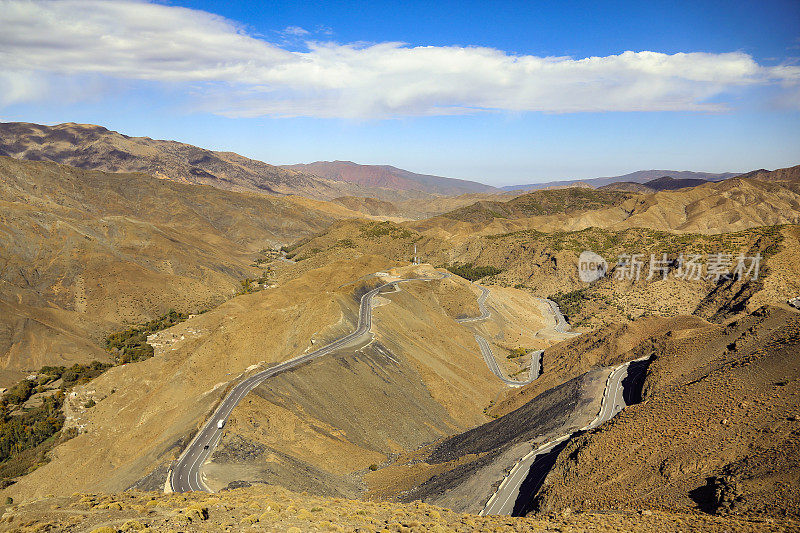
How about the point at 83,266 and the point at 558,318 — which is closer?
the point at 558,318

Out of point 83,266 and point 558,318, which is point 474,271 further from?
point 83,266

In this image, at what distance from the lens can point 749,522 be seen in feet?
59.6

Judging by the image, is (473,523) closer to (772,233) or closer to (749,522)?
(749,522)

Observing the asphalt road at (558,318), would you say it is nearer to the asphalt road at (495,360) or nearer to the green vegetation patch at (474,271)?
the asphalt road at (495,360)

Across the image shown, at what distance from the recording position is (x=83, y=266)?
93562 mm

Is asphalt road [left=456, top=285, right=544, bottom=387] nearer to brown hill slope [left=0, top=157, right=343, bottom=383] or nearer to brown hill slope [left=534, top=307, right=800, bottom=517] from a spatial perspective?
brown hill slope [left=534, top=307, right=800, bottom=517]

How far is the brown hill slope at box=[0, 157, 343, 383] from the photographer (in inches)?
2874

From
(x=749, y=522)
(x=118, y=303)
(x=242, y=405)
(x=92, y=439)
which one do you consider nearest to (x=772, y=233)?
(x=749, y=522)

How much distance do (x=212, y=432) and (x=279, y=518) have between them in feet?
56.1

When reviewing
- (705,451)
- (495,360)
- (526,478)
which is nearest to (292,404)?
(526,478)

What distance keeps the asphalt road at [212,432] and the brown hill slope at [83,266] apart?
45599mm

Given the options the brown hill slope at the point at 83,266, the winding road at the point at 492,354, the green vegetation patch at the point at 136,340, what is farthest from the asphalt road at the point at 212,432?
the brown hill slope at the point at 83,266

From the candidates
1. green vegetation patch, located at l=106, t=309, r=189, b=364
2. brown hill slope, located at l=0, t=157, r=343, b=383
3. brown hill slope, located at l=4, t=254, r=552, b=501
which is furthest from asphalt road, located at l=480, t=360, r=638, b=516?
brown hill slope, located at l=0, t=157, r=343, b=383

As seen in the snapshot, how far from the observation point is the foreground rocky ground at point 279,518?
17.0 metres
